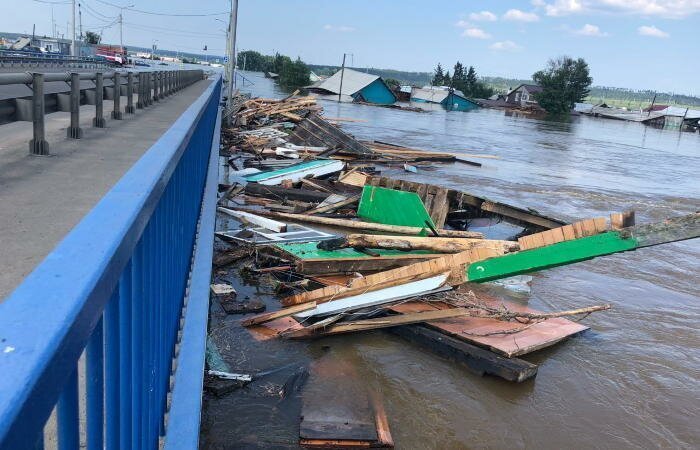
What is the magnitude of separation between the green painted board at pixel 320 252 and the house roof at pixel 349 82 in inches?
2482

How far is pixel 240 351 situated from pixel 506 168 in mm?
19411

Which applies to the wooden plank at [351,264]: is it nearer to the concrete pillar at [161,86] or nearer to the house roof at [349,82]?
the concrete pillar at [161,86]

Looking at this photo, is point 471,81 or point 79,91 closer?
point 79,91

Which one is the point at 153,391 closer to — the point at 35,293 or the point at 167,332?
the point at 167,332

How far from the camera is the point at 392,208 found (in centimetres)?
1031

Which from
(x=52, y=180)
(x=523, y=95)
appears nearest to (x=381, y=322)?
(x=52, y=180)

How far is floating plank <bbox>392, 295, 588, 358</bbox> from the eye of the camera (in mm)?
5996

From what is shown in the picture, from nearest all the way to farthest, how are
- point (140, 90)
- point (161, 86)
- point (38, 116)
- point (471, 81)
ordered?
1. point (38, 116)
2. point (140, 90)
3. point (161, 86)
4. point (471, 81)

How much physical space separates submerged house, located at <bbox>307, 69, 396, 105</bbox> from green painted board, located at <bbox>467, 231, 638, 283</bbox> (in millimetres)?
64899

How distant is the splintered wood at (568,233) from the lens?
19.5 feet

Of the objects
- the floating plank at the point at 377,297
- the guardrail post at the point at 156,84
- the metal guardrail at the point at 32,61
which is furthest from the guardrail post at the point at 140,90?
the metal guardrail at the point at 32,61

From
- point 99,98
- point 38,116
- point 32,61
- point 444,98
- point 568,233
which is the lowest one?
point 568,233

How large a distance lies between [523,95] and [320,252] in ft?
338

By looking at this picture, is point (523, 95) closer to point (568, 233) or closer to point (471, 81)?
point (471, 81)
